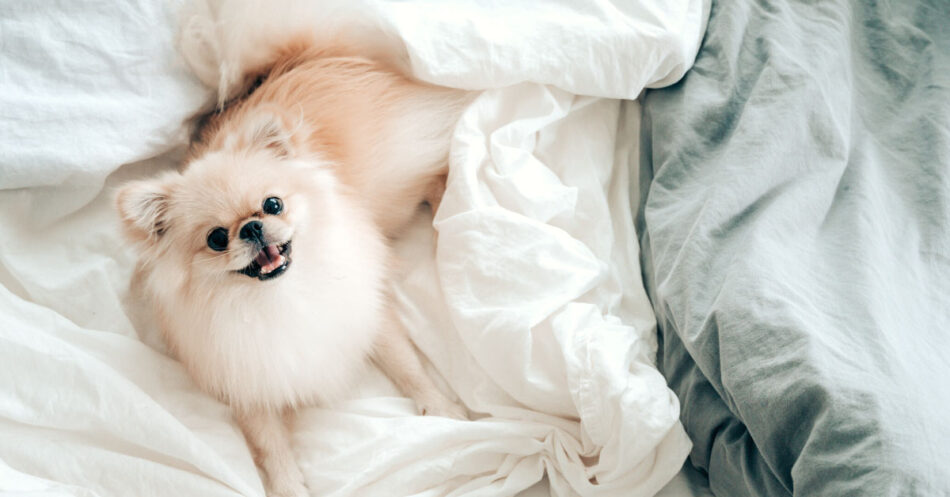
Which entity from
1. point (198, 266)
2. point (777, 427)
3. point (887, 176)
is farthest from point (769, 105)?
point (198, 266)

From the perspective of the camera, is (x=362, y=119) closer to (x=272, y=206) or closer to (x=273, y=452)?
(x=272, y=206)

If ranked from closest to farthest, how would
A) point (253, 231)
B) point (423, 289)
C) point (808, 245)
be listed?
point (253, 231), point (808, 245), point (423, 289)

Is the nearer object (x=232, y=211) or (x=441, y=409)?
(x=232, y=211)

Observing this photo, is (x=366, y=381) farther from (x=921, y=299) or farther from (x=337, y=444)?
(x=921, y=299)

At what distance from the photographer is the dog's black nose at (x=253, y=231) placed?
1.16 m

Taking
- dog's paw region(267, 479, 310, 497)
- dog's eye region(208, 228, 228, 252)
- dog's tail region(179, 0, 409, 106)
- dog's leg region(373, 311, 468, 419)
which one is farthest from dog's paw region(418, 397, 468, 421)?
dog's tail region(179, 0, 409, 106)

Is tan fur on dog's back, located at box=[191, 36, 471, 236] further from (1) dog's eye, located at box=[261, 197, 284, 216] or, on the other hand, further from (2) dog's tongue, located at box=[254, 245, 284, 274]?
(2) dog's tongue, located at box=[254, 245, 284, 274]

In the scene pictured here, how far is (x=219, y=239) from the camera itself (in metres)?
1.22

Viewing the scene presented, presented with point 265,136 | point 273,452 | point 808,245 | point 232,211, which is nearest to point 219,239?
point 232,211

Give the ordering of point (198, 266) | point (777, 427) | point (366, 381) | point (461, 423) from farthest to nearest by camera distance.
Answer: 1. point (366, 381)
2. point (461, 423)
3. point (198, 266)
4. point (777, 427)

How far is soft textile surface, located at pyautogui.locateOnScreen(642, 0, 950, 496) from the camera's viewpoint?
1039mm

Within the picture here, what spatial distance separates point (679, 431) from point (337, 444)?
2.20 ft

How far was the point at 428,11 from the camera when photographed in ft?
5.21

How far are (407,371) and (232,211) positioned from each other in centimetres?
51
